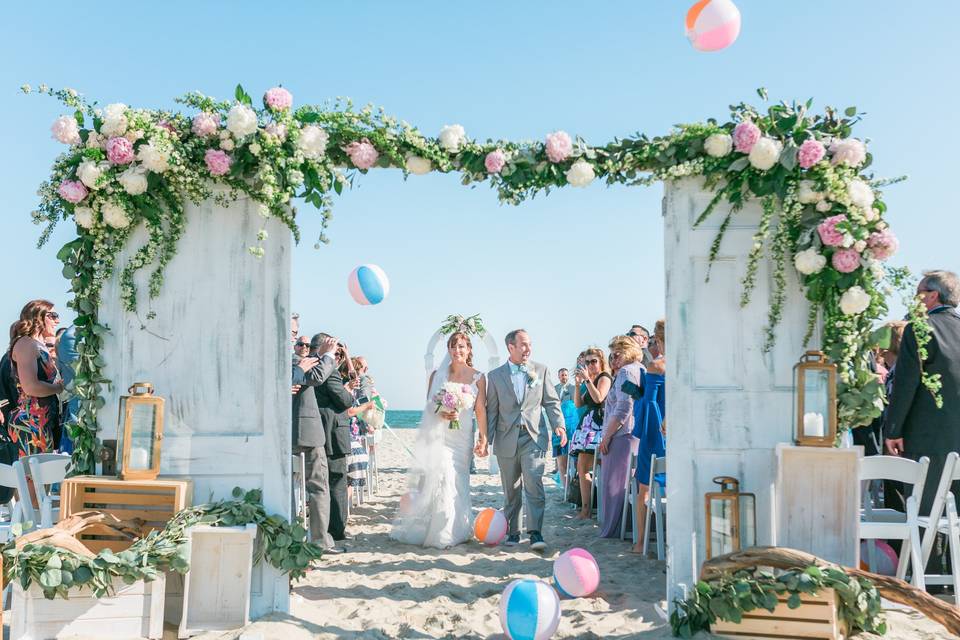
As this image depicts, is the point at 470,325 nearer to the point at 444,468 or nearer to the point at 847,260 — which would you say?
the point at 444,468

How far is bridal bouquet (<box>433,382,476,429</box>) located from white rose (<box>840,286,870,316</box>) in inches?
146

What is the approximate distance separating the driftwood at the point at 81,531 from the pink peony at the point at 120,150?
83.4 inches

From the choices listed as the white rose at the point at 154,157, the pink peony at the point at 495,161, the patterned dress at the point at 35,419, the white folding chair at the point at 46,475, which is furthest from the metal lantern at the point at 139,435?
the pink peony at the point at 495,161

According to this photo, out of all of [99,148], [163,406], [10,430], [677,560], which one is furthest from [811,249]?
[10,430]

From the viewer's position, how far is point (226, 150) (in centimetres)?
489

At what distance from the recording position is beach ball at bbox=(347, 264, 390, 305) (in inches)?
311

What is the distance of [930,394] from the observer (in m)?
5.59

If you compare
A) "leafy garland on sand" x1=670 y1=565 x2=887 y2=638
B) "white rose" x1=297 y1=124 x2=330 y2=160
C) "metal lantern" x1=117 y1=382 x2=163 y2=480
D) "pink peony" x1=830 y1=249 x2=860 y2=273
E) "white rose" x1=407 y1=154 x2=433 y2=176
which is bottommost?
"leafy garland on sand" x1=670 y1=565 x2=887 y2=638

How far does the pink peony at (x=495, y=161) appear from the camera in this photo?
16.5 feet

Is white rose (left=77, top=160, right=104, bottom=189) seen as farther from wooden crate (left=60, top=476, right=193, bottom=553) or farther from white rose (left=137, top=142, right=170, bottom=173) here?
wooden crate (left=60, top=476, right=193, bottom=553)

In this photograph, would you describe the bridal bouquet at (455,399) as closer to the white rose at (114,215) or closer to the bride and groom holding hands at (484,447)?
the bride and groom holding hands at (484,447)

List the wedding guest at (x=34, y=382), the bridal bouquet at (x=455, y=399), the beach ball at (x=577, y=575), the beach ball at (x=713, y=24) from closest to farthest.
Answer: the beach ball at (x=713, y=24)
the beach ball at (x=577, y=575)
the wedding guest at (x=34, y=382)
the bridal bouquet at (x=455, y=399)

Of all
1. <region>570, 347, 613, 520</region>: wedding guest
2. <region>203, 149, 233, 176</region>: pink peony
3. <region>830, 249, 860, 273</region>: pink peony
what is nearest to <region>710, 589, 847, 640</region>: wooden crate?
<region>830, 249, 860, 273</region>: pink peony

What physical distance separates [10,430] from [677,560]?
5.30 metres
